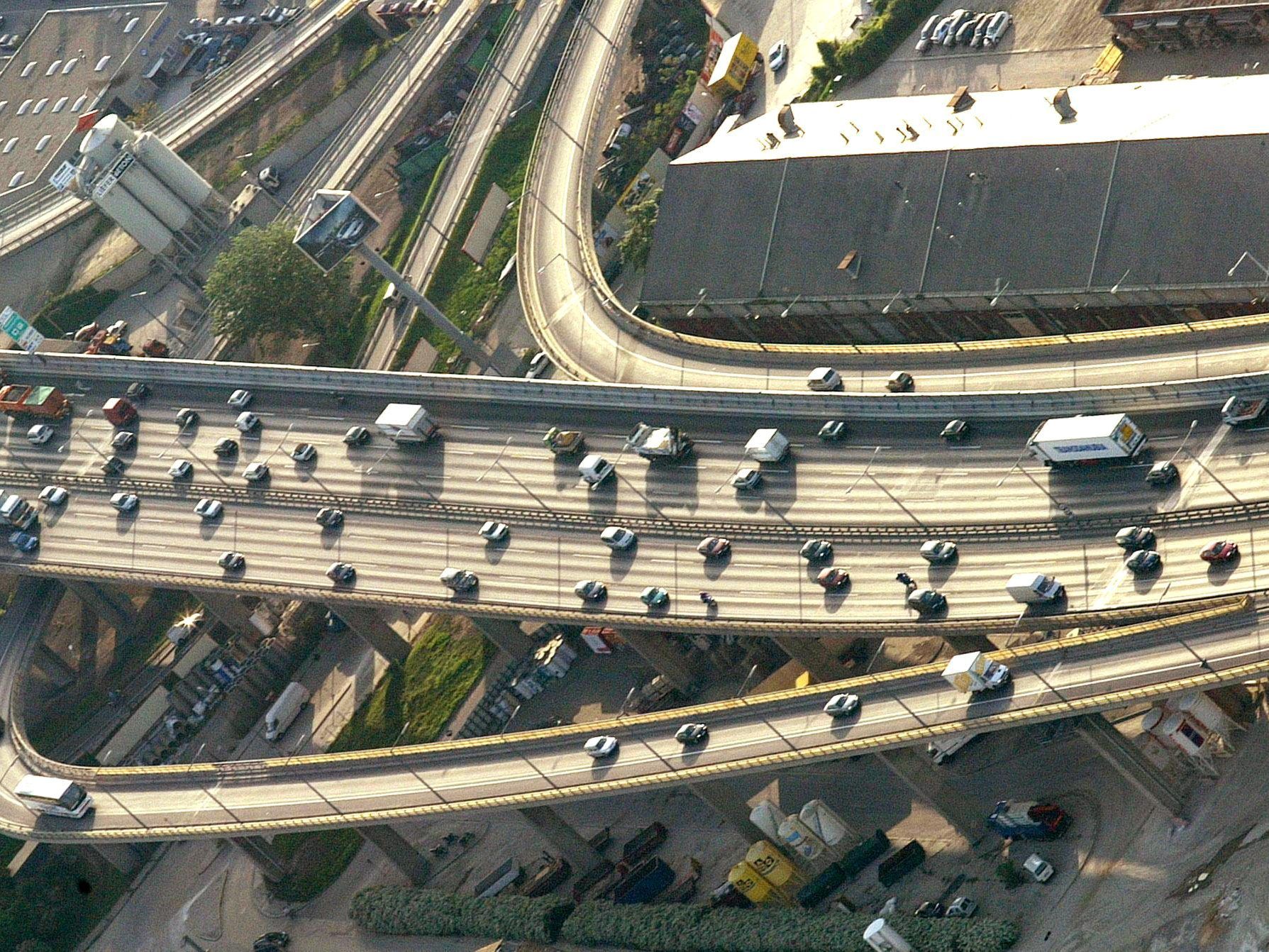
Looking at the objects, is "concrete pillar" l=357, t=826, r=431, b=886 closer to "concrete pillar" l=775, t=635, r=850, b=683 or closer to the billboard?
"concrete pillar" l=775, t=635, r=850, b=683

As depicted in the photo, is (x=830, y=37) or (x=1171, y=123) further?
(x=830, y=37)

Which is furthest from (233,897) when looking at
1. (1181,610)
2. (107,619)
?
(1181,610)

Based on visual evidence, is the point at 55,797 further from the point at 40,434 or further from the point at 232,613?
the point at 40,434

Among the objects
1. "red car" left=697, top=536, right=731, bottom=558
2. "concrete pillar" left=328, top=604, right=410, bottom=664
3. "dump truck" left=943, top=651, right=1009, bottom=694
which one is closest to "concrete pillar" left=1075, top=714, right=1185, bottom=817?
"dump truck" left=943, top=651, right=1009, bottom=694

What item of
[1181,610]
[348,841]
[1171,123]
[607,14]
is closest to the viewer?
[1181,610]

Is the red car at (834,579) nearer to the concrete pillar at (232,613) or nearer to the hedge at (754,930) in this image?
the hedge at (754,930)

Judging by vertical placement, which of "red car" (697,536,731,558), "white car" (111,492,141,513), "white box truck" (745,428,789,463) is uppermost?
"white car" (111,492,141,513)

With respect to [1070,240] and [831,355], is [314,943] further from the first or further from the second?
[1070,240]
